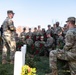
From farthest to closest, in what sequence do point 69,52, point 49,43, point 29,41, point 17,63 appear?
point 29,41
point 49,43
point 69,52
point 17,63

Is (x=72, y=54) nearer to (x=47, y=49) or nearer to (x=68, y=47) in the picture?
(x=68, y=47)

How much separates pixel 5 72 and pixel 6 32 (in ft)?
8.40

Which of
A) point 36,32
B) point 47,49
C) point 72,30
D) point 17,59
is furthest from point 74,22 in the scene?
point 36,32

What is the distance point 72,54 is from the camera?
8945 mm

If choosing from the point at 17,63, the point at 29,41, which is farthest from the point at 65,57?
the point at 29,41

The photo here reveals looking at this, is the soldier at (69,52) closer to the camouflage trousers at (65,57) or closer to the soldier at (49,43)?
the camouflage trousers at (65,57)

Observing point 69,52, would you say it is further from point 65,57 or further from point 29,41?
point 29,41

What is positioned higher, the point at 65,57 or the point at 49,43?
the point at 49,43

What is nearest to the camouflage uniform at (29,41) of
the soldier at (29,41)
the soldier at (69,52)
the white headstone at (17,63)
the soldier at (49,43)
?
the soldier at (29,41)

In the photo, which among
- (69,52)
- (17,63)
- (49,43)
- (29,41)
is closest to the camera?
(17,63)

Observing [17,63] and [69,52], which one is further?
[69,52]

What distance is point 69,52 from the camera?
9039 millimetres

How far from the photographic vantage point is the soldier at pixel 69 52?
8.92 metres

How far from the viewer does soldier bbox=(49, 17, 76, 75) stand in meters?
8.92
